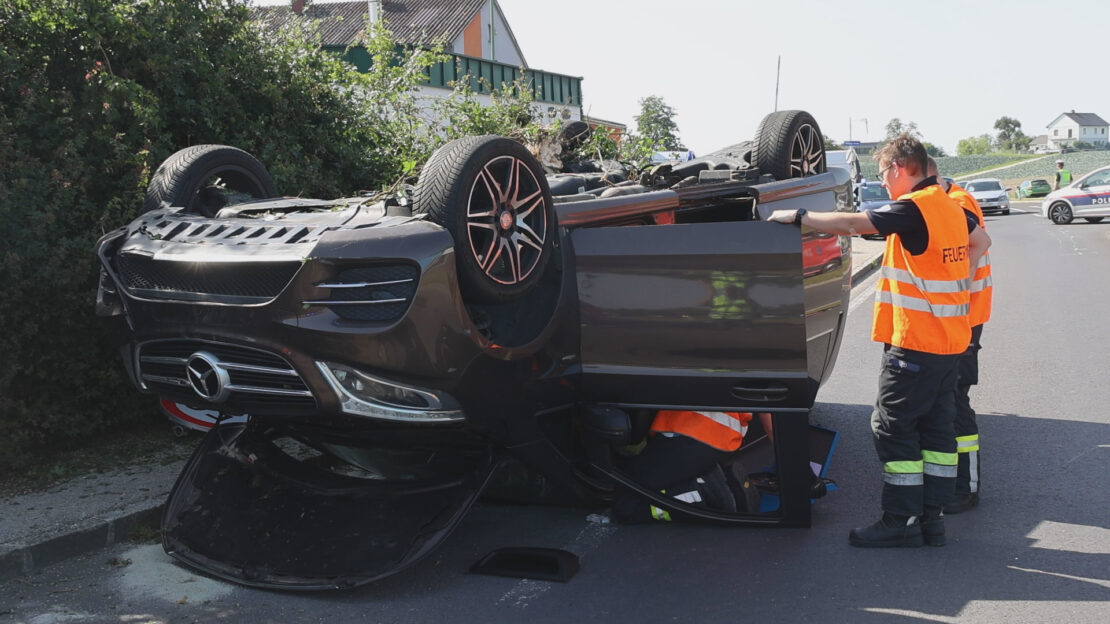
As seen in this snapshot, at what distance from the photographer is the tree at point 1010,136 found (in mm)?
153000

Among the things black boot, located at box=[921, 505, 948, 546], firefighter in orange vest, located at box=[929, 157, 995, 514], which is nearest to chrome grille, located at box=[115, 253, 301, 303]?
black boot, located at box=[921, 505, 948, 546]

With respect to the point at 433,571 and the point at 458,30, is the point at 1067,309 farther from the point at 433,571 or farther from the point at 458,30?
the point at 458,30

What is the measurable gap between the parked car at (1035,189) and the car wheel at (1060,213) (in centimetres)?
2270

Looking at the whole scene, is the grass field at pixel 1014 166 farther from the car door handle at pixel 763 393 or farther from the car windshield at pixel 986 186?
the car door handle at pixel 763 393

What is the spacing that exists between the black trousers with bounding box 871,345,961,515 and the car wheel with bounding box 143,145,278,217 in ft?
10.8

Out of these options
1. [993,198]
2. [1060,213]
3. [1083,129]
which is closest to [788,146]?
[1060,213]

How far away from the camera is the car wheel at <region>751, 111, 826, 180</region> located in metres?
6.26

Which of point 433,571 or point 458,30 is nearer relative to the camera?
point 433,571

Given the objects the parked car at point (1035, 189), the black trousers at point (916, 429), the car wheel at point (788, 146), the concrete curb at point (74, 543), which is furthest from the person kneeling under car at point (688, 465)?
the parked car at point (1035, 189)

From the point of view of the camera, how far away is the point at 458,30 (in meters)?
45.7

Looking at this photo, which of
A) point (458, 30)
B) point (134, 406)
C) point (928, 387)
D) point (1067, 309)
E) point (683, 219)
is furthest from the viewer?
point (458, 30)

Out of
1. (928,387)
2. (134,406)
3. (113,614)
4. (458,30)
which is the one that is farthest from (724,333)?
(458,30)

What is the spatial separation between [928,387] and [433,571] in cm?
234

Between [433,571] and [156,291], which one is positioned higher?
[156,291]
